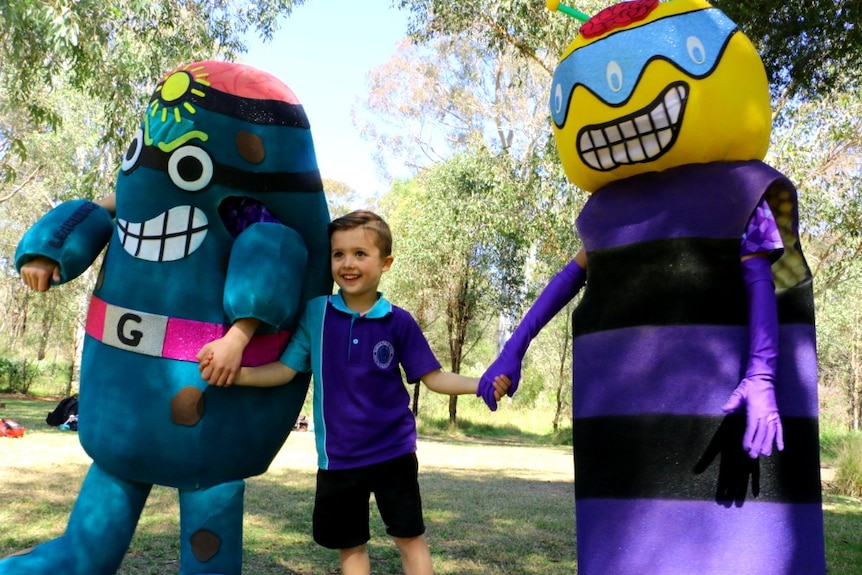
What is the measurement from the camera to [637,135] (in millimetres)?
2266

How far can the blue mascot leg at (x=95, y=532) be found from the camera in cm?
245

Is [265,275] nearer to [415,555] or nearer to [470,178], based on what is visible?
[415,555]

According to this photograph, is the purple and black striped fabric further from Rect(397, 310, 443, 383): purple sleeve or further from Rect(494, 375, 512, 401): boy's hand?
Rect(397, 310, 443, 383): purple sleeve

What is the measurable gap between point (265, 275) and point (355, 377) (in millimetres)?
410

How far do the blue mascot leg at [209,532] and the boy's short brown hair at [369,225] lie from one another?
0.87 m

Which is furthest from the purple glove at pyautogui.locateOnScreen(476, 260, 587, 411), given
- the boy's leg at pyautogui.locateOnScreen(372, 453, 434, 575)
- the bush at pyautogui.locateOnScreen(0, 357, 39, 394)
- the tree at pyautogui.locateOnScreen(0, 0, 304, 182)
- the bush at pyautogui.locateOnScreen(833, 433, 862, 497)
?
the bush at pyautogui.locateOnScreen(0, 357, 39, 394)

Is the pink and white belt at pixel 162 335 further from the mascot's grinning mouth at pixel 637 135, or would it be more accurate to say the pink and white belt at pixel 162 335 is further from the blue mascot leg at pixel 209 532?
the mascot's grinning mouth at pixel 637 135

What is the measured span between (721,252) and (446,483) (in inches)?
225

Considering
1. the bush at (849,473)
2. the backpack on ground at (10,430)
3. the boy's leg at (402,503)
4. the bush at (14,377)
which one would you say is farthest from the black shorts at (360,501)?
the bush at (14,377)

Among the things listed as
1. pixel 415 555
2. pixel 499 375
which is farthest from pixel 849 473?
pixel 499 375

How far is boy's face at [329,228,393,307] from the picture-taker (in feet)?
8.59

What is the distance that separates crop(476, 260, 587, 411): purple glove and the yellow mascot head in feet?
1.15

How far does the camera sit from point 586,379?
2336 mm

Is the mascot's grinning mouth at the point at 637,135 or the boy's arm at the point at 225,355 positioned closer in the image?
the mascot's grinning mouth at the point at 637,135
